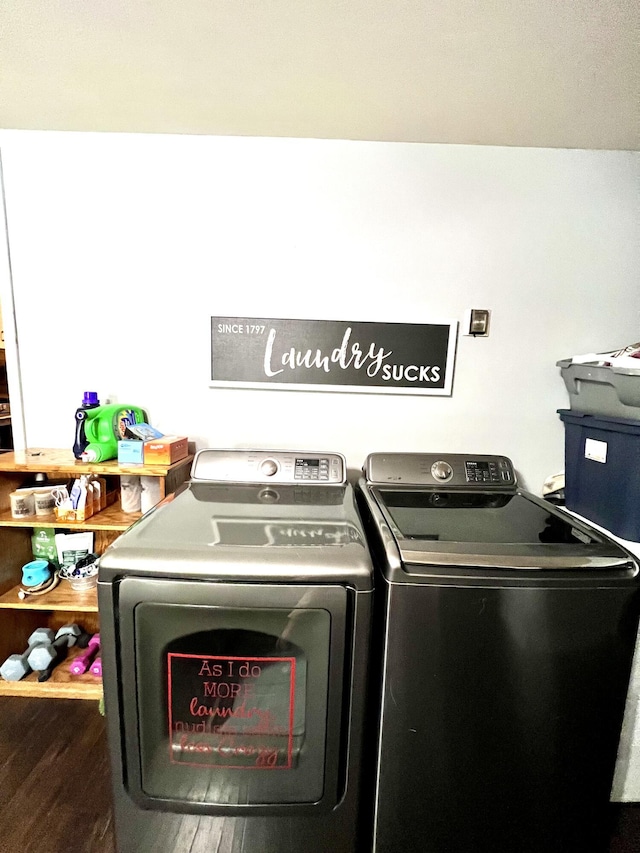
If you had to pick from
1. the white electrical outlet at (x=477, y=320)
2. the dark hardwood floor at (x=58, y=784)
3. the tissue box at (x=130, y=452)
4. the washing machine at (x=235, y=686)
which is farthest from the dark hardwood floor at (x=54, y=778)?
the white electrical outlet at (x=477, y=320)

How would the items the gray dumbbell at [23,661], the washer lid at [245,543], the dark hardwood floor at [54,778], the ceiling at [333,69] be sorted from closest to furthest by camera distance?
the washer lid at [245,543] < the ceiling at [333,69] < the dark hardwood floor at [54,778] < the gray dumbbell at [23,661]

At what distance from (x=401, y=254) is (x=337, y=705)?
1.56 m

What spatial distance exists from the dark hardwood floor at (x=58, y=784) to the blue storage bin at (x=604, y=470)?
2.97 ft

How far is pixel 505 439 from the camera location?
1.75m

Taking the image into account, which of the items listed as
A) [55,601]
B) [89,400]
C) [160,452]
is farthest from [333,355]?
[55,601]

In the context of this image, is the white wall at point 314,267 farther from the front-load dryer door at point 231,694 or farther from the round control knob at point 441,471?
the front-load dryer door at point 231,694

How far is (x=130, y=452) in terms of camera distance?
1.54 metres

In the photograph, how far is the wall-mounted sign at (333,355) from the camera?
1651 millimetres

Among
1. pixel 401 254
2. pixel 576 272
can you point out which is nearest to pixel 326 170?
pixel 401 254

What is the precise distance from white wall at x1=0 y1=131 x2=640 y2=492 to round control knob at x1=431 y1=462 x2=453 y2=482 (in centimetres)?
20

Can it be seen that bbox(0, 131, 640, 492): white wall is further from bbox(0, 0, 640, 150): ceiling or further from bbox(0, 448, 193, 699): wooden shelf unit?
bbox(0, 448, 193, 699): wooden shelf unit

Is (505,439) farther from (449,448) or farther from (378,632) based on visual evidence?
(378,632)

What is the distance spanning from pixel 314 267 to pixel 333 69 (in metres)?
0.61

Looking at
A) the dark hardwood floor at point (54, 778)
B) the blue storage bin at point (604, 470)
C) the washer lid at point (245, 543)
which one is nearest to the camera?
the washer lid at point (245, 543)
